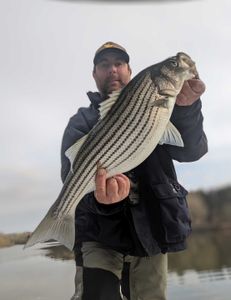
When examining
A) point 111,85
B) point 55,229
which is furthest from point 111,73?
point 55,229

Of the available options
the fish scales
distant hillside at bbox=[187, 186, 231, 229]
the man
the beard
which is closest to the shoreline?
distant hillside at bbox=[187, 186, 231, 229]

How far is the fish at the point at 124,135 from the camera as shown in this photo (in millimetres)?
814

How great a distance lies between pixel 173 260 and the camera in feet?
3.31

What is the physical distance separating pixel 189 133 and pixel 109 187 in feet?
0.76

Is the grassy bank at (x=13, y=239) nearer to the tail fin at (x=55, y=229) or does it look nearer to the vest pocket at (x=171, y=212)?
the tail fin at (x=55, y=229)

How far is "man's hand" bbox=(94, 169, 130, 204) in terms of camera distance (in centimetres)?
83

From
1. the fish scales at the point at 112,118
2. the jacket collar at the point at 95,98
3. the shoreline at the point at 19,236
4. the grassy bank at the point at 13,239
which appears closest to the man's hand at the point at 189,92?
the fish scales at the point at 112,118

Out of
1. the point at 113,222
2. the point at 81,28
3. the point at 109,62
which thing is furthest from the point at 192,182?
the point at 81,28

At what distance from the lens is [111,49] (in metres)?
0.97

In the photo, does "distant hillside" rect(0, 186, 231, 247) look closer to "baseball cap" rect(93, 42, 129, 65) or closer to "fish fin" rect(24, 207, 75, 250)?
"fish fin" rect(24, 207, 75, 250)

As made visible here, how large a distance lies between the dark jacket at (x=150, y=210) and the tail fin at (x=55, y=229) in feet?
0.17

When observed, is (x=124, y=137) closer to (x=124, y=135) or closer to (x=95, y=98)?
(x=124, y=135)

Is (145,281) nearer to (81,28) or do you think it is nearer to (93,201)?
(93,201)

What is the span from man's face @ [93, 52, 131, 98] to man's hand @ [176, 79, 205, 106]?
0.14m
